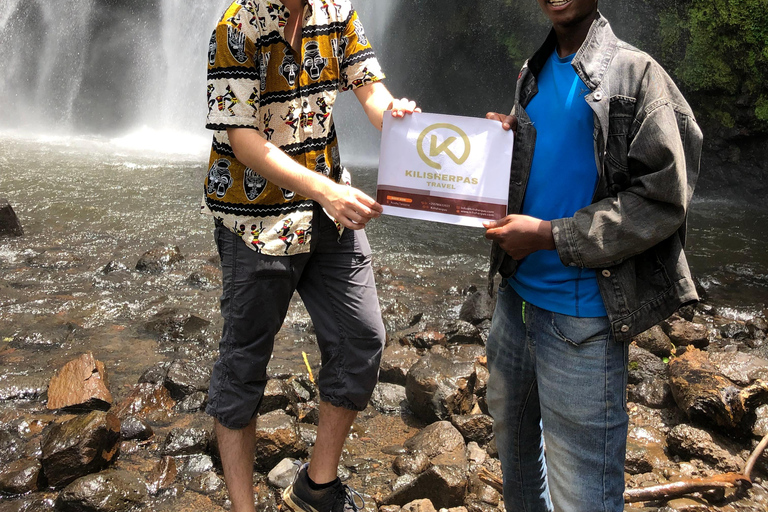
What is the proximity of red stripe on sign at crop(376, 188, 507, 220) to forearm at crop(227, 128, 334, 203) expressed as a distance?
0.23m

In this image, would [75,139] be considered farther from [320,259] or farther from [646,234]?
[646,234]

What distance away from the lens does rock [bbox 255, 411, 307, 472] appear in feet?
11.2

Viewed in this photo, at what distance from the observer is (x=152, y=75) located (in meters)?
20.5

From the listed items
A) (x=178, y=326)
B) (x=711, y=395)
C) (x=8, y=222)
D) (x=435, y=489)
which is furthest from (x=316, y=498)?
(x=8, y=222)

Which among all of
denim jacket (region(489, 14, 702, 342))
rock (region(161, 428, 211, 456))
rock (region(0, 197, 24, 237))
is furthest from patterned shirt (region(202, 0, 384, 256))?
rock (region(0, 197, 24, 237))

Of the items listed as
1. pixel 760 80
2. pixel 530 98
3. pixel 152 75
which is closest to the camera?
pixel 530 98

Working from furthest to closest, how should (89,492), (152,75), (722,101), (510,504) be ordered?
(152,75), (722,101), (89,492), (510,504)

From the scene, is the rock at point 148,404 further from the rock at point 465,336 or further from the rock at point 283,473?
the rock at point 465,336

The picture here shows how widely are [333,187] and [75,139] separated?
17596 millimetres

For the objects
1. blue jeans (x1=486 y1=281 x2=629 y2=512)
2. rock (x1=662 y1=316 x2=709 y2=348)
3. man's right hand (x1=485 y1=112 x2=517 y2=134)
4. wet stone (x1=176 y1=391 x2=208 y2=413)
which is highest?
man's right hand (x1=485 y1=112 x2=517 y2=134)

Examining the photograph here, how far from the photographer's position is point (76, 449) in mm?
3250

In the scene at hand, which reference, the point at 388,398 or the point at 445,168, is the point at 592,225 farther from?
the point at 388,398

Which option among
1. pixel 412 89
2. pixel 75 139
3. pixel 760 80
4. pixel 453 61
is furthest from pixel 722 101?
pixel 75 139

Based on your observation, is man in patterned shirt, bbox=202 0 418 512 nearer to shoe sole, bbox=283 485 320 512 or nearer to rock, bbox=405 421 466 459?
shoe sole, bbox=283 485 320 512
